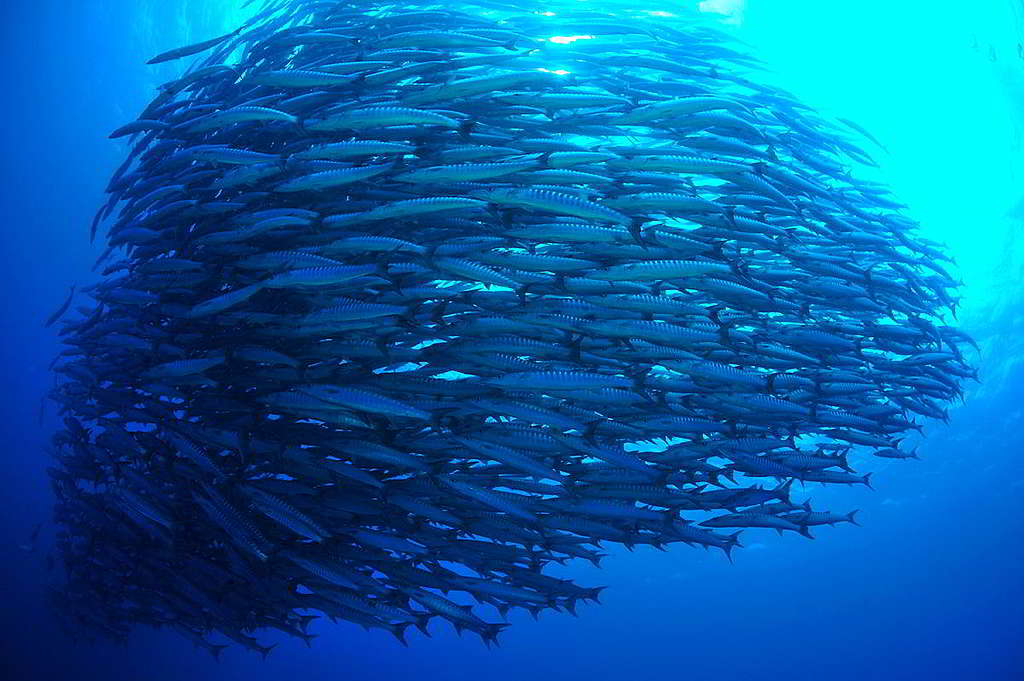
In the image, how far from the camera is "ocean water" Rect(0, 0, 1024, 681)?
493 inches

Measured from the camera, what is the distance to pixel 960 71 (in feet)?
43.1

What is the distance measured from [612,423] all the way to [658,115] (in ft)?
7.49

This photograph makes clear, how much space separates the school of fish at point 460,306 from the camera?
3.65m

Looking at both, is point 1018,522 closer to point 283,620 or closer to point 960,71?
point 960,71

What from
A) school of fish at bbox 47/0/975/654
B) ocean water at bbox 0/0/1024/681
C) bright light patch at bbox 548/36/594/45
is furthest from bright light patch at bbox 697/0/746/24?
bright light patch at bbox 548/36/594/45

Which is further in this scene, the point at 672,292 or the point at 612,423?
the point at 672,292

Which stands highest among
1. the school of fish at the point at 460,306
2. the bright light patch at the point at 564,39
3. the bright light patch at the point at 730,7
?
the bright light patch at the point at 730,7

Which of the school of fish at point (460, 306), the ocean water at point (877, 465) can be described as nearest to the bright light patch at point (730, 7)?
the ocean water at point (877, 465)

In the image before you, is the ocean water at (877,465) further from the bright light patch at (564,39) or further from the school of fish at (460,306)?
the bright light patch at (564,39)

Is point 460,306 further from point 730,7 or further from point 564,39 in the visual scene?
point 730,7

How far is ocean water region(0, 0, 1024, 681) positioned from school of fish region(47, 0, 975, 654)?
4.25 feet

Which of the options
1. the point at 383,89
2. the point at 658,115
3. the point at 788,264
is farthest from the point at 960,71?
the point at 383,89

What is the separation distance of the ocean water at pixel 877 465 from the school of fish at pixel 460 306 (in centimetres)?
130

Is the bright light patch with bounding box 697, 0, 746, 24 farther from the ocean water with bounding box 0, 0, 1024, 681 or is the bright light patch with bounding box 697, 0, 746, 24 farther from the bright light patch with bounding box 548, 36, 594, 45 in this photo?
the bright light patch with bounding box 548, 36, 594, 45
